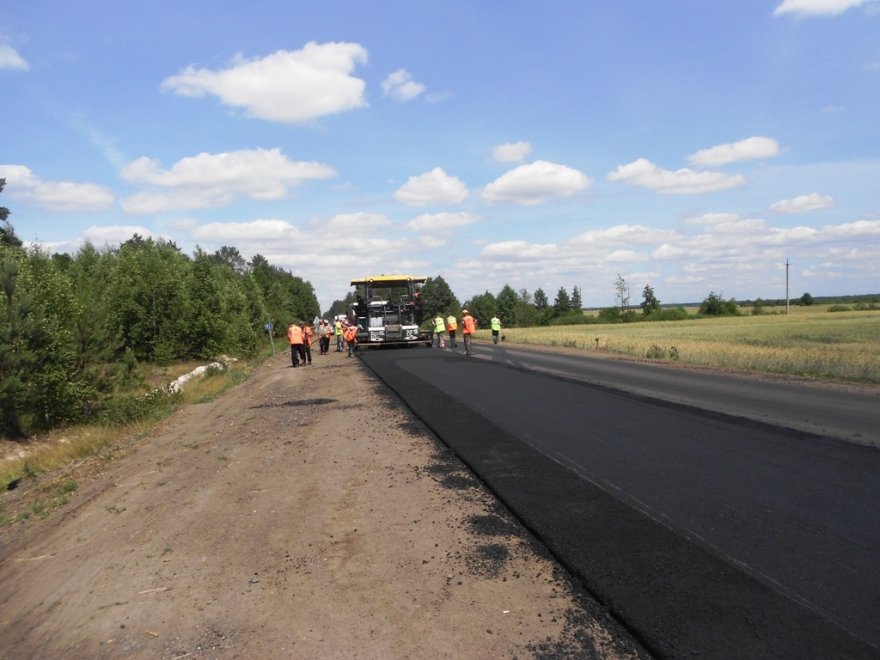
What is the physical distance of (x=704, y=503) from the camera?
5809 mm

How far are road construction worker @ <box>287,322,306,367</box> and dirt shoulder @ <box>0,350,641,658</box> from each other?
15.3m

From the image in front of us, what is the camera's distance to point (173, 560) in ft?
17.3

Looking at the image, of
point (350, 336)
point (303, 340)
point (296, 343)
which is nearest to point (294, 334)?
point (296, 343)

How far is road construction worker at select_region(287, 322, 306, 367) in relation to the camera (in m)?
24.2

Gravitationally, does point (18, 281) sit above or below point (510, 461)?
above

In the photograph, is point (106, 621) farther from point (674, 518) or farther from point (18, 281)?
point (18, 281)

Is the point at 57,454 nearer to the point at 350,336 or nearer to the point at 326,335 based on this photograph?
the point at 350,336

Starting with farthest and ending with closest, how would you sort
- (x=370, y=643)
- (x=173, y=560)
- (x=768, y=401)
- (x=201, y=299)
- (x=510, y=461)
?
(x=201, y=299) < (x=768, y=401) < (x=510, y=461) < (x=173, y=560) < (x=370, y=643)

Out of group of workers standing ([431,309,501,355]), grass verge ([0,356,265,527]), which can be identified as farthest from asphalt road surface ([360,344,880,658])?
group of workers standing ([431,309,501,355])

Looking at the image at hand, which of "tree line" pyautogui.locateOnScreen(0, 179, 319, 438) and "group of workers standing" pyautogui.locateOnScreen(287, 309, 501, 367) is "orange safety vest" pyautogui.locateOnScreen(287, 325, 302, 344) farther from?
"tree line" pyautogui.locateOnScreen(0, 179, 319, 438)

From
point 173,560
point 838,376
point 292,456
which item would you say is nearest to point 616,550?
point 173,560

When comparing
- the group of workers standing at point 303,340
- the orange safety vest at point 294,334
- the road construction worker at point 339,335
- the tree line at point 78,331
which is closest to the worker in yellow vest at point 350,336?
the group of workers standing at point 303,340

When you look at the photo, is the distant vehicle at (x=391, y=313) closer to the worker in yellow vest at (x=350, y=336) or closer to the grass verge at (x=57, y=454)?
the worker in yellow vest at (x=350, y=336)

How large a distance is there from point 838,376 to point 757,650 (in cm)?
1522
